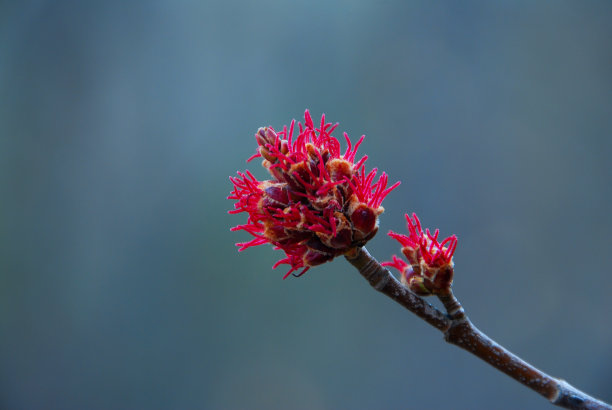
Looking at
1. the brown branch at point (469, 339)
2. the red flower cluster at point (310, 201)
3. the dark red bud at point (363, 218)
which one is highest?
the red flower cluster at point (310, 201)

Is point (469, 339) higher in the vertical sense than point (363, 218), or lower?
lower

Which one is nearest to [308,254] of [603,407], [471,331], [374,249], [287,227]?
[287,227]

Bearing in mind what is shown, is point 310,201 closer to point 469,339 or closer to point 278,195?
point 278,195

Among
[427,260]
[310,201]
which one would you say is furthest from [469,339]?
[310,201]

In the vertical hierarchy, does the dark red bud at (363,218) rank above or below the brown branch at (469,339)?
above

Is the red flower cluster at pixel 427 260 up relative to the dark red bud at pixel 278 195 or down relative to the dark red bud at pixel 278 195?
down

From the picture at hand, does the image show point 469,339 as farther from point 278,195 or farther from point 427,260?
point 278,195
